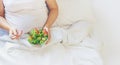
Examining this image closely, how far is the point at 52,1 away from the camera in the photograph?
4.78 feet

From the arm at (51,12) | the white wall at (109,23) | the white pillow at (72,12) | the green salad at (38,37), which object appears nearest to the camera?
the green salad at (38,37)

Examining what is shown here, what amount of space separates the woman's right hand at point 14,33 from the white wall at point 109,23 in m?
0.66

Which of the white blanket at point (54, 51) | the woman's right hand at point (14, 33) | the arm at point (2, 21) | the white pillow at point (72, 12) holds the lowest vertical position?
the white blanket at point (54, 51)

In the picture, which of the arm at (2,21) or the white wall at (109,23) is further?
the white wall at (109,23)

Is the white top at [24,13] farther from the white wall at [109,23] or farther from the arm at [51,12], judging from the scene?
the white wall at [109,23]

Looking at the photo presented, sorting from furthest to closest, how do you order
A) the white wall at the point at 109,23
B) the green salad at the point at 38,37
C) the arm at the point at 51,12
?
the white wall at the point at 109,23 → the arm at the point at 51,12 → the green salad at the point at 38,37

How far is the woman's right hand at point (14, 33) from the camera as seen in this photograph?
1.31 meters

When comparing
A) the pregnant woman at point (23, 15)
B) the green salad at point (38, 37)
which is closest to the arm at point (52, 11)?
the pregnant woman at point (23, 15)

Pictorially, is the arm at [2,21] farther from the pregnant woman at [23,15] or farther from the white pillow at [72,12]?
the white pillow at [72,12]

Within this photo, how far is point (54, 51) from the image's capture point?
1361 mm

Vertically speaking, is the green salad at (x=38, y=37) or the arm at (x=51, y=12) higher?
the arm at (x=51, y=12)

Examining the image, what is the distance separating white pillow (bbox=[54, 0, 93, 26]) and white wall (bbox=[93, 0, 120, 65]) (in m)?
0.20

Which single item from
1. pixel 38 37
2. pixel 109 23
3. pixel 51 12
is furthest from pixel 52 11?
pixel 109 23

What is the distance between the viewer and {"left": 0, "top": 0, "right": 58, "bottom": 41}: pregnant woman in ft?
4.51
